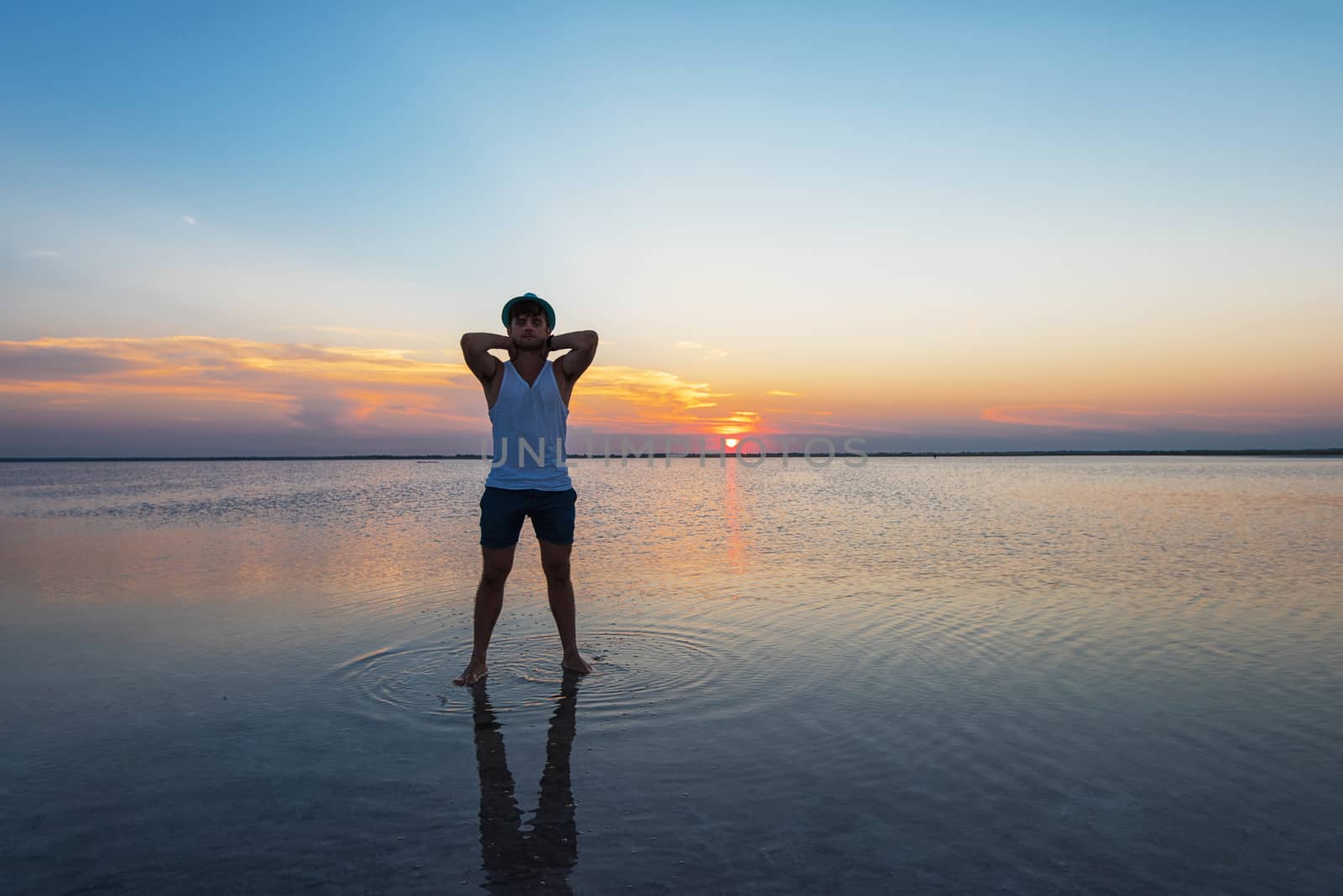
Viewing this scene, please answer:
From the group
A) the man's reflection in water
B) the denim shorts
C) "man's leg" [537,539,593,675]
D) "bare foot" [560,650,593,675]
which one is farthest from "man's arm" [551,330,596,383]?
the man's reflection in water

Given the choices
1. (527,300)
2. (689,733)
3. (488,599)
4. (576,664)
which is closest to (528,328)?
(527,300)

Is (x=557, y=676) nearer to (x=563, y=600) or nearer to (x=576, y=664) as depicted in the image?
(x=576, y=664)

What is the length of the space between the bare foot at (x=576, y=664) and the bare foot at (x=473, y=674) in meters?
0.55

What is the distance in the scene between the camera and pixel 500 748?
398 centimetres

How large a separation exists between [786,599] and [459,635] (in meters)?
3.29

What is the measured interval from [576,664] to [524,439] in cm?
158

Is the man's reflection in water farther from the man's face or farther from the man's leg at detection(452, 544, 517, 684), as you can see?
the man's face

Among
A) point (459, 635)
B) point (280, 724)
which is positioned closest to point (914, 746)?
point (280, 724)

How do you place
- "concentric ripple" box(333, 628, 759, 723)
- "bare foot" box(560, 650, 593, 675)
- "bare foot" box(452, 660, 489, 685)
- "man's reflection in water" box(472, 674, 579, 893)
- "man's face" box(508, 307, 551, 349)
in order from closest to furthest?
"man's reflection in water" box(472, 674, 579, 893) < "concentric ripple" box(333, 628, 759, 723) < "bare foot" box(452, 660, 489, 685) < "man's face" box(508, 307, 551, 349) < "bare foot" box(560, 650, 593, 675)

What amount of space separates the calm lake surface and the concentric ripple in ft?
0.10

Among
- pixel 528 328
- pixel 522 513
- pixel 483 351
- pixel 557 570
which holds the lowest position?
pixel 557 570

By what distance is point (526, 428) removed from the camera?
17.5ft

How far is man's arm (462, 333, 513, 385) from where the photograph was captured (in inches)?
206

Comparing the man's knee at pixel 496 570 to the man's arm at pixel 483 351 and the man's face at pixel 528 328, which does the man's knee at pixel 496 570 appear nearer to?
the man's arm at pixel 483 351
